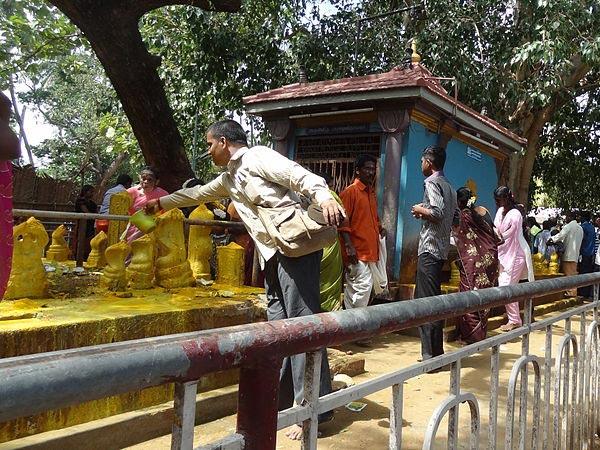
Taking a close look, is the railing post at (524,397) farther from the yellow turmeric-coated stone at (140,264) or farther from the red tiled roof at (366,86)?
the red tiled roof at (366,86)

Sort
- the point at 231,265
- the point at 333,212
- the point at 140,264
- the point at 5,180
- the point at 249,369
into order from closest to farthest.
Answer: the point at 249,369 < the point at 5,180 < the point at 333,212 < the point at 140,264 < the point at 231,265

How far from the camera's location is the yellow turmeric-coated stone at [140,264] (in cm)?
376

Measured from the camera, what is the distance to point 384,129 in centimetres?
630

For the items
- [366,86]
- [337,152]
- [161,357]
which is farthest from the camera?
[337,152]

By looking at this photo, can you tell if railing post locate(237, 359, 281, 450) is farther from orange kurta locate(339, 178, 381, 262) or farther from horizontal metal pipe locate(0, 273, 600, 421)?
orange kurta locate(339, 178, 381, 262)

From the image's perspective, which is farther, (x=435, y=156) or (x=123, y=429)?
(x=435, y=156)

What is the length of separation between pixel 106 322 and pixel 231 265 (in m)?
1.62

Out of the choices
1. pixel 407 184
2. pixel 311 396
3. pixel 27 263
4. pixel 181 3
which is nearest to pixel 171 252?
pixel 27 263

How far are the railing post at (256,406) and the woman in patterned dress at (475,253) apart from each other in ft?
16.1

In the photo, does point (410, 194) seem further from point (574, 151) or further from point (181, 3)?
point (574, 151)

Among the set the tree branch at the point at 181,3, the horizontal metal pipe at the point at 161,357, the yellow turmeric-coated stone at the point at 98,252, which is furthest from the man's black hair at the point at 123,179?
the horizontal metal pipe at the point at 161,357

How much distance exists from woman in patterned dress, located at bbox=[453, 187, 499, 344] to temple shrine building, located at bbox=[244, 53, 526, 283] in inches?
39.7

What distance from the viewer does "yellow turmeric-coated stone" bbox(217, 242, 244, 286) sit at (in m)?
4.40

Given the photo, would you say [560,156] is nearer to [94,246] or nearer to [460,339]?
[460,339]
